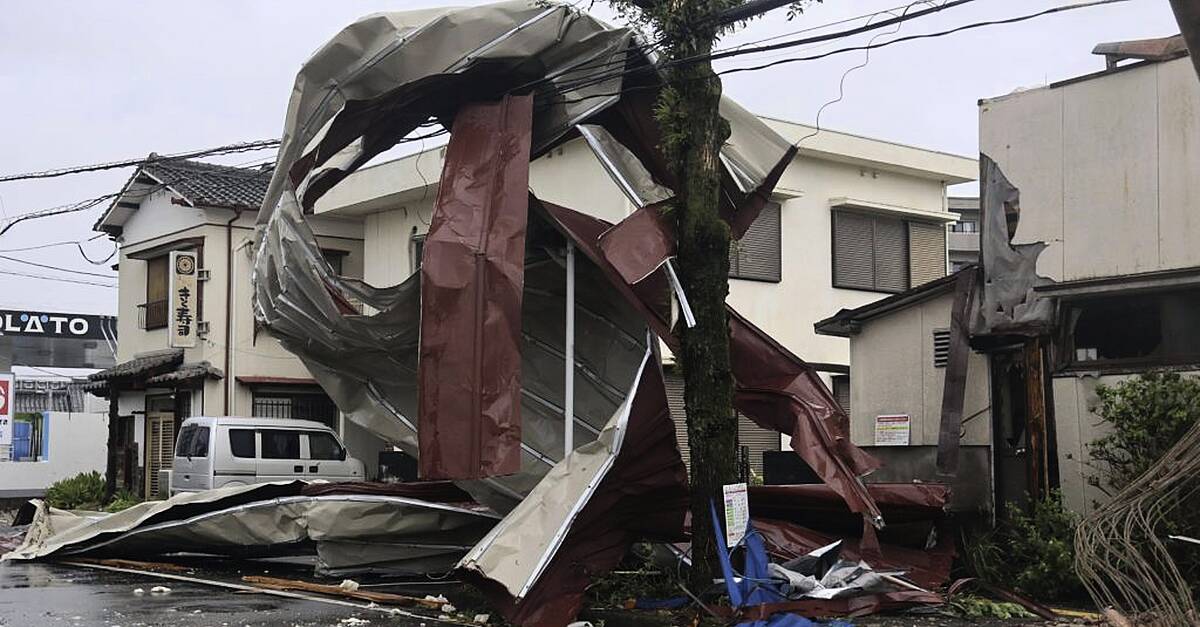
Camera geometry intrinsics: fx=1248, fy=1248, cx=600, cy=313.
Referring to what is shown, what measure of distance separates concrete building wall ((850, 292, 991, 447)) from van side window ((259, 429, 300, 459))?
1158 centimetres

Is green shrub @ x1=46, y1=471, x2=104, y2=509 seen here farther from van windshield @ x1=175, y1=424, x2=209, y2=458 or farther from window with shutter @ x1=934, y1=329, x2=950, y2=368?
window with shutter @ x1=934, y1=329, x2=950, y2=368

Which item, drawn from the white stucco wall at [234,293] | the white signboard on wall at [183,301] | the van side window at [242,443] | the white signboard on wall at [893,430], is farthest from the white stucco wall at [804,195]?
the white signboard on wall at [893,430]

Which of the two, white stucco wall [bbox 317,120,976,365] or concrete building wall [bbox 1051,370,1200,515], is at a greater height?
white stucco wall [bbox 317,120,976,365]

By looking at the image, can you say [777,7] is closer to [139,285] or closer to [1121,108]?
[1121,108]

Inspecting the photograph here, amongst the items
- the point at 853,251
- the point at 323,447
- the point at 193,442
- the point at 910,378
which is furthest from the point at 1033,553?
the point at 193,442

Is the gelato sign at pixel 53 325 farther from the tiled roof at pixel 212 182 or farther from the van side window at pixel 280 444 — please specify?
the van side window at pixel 280 444

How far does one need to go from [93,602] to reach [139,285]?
62.8 feet

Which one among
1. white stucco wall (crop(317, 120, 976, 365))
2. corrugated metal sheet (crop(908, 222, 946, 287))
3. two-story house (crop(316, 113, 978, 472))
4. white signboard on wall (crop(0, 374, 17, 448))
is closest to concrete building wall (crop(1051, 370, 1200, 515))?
two-story house (crop(316, 113, 978, 472))

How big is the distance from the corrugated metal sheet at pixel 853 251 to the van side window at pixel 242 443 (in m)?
10.6

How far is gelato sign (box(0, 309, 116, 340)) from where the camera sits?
47.9 metres

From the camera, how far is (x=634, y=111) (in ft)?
36.8

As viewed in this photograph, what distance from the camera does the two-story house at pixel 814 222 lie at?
20.9 meters

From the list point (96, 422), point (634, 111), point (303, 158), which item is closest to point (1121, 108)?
point (634, 111)

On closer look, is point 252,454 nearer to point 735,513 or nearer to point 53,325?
point 735,513
